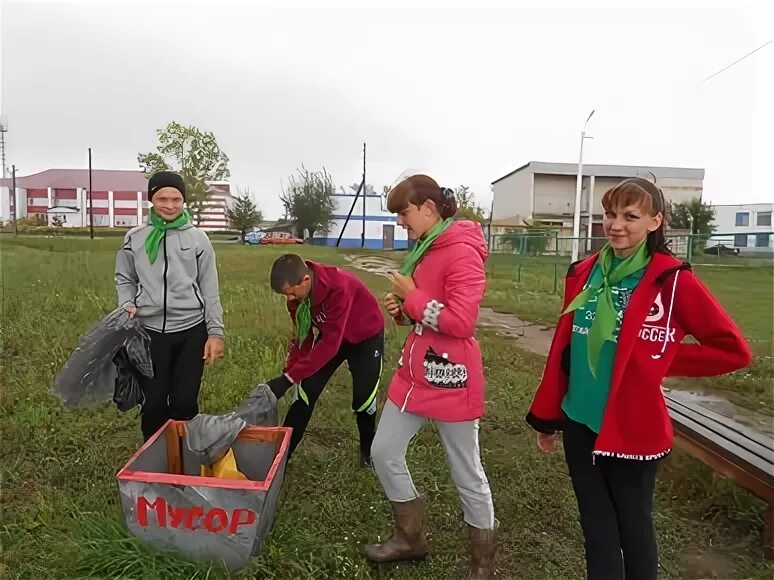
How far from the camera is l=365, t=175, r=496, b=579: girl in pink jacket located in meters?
1.88

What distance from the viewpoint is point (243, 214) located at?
4574 mm

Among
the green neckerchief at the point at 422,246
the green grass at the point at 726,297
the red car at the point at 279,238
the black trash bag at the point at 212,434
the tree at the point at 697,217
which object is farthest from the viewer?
the tree at the point at 697,217

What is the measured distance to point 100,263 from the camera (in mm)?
6219

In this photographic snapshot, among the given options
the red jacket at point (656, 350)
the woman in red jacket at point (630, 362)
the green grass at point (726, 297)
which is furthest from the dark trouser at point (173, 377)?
the green grass at point (726, 297)

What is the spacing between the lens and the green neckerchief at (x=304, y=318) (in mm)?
2641

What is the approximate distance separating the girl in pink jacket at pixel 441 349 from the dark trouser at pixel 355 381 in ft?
2.55

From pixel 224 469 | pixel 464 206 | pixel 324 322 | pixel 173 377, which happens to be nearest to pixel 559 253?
pixel 464 206

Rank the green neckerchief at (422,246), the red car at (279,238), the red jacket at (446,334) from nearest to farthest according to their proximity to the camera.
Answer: the red jacket at (446,334) < the green neckerchief at (422,246) < the red car at (279,238)

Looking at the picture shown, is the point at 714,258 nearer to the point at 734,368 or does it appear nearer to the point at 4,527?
the point at 734,368

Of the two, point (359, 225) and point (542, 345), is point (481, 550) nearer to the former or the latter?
point (359, 225)


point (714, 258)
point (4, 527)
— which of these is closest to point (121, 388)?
point (4, 527)

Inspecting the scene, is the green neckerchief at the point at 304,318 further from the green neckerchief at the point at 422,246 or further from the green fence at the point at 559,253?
the green fence at the point at 559,253

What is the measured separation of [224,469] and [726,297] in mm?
8623

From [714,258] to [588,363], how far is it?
9516 millimetres
